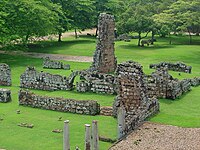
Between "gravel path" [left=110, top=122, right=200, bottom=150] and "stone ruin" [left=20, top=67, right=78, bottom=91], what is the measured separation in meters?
10.9

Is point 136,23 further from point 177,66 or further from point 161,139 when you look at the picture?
point 161,139

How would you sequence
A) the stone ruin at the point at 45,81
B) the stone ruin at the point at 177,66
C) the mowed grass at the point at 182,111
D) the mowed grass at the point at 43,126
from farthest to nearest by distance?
the stone ruin at the point at 177,66 → the stone ruin at the point at 45,81 → the mowed grass at the point at 182,111 → the mowed grass at the point at 43,126

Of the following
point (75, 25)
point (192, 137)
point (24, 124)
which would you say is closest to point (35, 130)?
point (24, 124)

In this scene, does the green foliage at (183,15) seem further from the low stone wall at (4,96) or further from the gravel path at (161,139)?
the gravel path at (161,139)

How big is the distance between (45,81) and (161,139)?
47.6 ft

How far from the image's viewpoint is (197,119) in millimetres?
23328

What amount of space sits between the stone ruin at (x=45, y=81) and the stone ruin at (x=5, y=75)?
1.32 metres

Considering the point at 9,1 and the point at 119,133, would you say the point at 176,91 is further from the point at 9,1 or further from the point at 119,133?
the point at 9,1

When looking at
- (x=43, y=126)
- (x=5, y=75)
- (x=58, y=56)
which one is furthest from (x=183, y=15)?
(x=43, y=126)

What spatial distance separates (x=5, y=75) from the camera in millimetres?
33281

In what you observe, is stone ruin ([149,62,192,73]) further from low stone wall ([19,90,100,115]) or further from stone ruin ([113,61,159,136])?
stone ruin ([113,61,159,136])

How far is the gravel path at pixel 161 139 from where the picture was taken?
1852 centimetres

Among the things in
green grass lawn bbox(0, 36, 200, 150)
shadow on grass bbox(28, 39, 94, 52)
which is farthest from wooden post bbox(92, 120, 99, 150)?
shadow on grass bbox(28, 39, 94, 52)

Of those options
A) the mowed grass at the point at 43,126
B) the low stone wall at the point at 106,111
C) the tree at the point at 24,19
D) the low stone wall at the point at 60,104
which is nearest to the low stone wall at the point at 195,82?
the mowed grass at the point at 43,126
